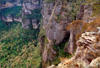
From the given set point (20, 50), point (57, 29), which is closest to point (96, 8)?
point (57, 29)

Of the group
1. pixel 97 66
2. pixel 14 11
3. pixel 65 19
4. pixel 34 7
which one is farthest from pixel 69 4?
pixel 14 11

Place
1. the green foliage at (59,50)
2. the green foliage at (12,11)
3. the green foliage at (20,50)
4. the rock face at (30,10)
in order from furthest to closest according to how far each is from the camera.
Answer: the green foliage at (12,11), the rock face at (30,10), the green foliage at (20,50), the green foliage at (59,50)

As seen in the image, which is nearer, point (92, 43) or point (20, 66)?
point (92, 43)

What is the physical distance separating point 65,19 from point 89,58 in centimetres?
824

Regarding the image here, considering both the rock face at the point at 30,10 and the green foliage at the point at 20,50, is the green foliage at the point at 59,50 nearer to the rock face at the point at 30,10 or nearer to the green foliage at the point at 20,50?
the green foliage at the point at 20,50

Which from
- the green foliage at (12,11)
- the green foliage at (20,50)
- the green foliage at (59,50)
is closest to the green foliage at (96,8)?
the green foliage at (59,50)

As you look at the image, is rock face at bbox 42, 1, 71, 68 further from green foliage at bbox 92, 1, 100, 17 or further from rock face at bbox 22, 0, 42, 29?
rock face at bbox 22, 0, 42, 29

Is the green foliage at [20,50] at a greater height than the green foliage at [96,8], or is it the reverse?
the green foliage at [96,8]

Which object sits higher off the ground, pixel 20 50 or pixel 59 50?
pixel 59 50

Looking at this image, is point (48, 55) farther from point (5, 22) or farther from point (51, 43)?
point (5, 22)

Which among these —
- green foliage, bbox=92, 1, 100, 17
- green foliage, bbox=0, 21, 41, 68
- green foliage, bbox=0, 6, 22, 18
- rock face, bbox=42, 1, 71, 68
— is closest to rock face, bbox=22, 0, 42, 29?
green foliage, bbox=0, 21, 41, 68

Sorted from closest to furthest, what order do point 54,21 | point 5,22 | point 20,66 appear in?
point 54,21 < point 20,66 < point 5,22

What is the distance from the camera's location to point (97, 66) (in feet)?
8.84

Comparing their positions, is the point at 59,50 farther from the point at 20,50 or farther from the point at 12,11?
the point at 12,11
